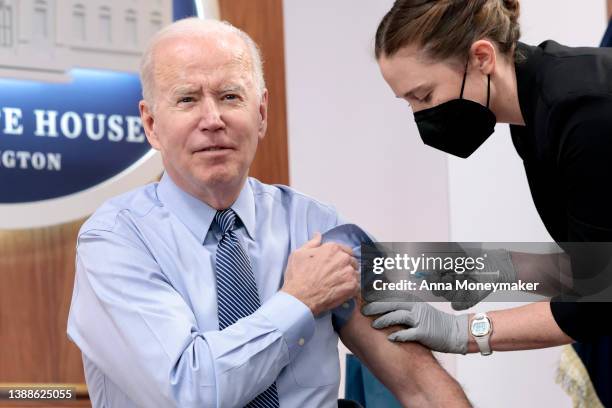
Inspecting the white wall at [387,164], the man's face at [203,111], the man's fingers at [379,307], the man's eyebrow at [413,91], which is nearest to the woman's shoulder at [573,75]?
the man's eyebrow at [413,91]

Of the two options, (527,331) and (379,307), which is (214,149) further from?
(527,331)

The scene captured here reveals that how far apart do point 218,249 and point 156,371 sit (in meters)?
0.31

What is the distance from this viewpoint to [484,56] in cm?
206

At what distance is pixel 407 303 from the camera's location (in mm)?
1960

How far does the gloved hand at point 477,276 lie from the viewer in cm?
203

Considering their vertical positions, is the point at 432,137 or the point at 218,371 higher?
the point at 432,137

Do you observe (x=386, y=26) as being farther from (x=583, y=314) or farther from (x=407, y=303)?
(x=583, y=314)

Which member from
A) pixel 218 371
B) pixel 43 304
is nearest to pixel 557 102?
pixel 218 371

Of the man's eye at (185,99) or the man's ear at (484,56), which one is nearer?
the man's eye at (185,99)

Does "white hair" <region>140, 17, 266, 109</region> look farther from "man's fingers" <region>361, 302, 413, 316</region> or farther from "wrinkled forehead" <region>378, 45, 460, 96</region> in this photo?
"man's fingers" <region>361, 302, 413, 316</region>

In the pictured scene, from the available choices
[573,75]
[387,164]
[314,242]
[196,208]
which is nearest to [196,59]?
[196,208]

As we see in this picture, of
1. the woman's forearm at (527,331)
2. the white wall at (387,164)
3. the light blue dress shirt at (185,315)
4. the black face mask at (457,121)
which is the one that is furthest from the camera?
the white wall at (387,164)

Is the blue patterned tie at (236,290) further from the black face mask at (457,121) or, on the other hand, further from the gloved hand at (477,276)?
the black face mask at (457,121)

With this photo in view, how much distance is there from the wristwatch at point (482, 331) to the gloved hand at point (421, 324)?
0.02 metres
